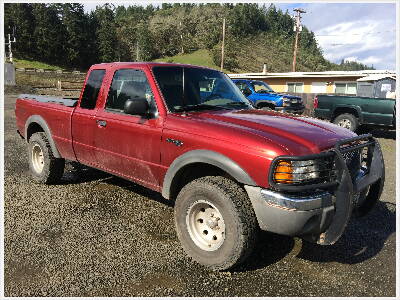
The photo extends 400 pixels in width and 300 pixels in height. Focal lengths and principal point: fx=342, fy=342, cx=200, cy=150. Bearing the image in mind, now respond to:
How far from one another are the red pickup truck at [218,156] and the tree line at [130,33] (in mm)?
84361

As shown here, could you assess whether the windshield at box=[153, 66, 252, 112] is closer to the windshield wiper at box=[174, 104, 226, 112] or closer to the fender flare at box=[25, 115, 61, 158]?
the windshield wiper at box=[174, 104, 226, 112]

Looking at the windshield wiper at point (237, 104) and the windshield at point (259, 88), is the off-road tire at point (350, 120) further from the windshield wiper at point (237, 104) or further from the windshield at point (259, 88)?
the windshield wiper at point (237, 104)

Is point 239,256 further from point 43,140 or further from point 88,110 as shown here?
point 43,140

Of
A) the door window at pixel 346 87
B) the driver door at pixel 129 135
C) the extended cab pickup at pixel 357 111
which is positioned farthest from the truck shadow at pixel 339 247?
the door window at pixel 346 87

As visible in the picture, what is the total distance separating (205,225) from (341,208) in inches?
49.6

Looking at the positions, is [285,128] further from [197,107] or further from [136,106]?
[136,106]

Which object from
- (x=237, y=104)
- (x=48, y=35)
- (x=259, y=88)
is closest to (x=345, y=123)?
(x=259, y=88)

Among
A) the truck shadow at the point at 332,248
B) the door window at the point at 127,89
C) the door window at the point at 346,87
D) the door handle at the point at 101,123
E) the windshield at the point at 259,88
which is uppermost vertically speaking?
the door window at the point at 346,87

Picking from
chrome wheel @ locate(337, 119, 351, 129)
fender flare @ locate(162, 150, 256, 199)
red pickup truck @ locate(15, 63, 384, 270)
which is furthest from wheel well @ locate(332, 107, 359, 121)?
fender flare @ locate(162, 150, 256, 199)

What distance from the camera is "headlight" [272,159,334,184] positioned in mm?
2824

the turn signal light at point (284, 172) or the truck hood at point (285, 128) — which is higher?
the truck hood at point (285, 128)

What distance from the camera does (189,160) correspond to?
3301mm

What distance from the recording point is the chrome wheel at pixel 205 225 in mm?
3234

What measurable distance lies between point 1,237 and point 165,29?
113563 millimetres
